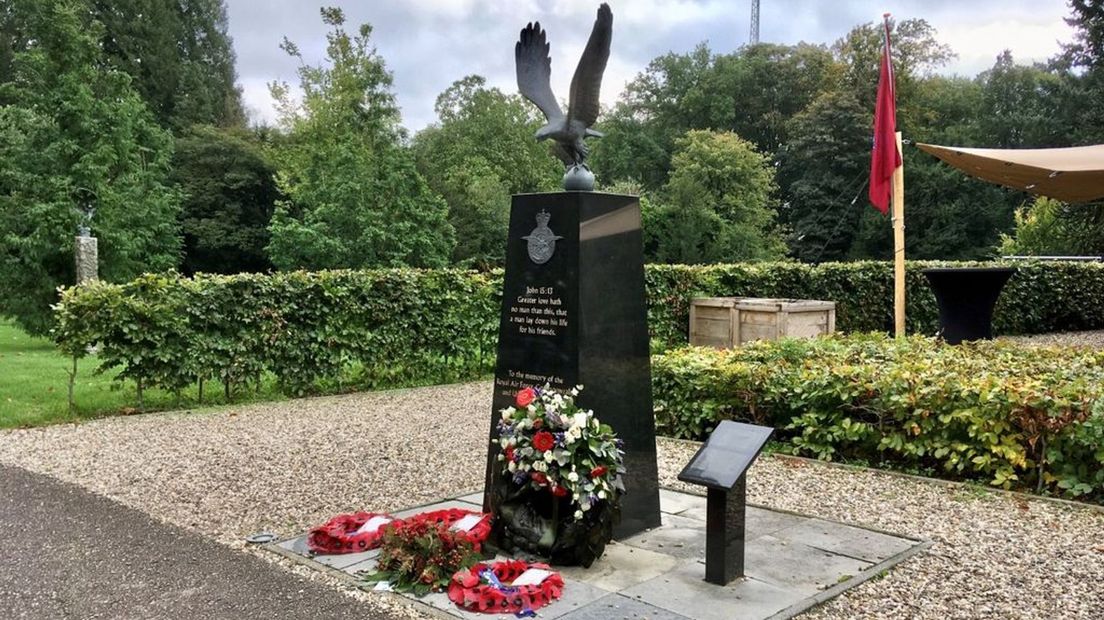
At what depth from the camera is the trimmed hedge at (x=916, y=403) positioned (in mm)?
5590

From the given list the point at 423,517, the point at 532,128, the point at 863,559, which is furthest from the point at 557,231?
the point at 532,128

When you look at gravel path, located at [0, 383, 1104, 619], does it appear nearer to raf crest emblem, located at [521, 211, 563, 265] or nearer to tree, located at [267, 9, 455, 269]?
raf crest emblem, located at [521, 211, 563, 265]

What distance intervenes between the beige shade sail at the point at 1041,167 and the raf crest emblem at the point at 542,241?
721 centimetres

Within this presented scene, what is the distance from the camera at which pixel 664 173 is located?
140 ft

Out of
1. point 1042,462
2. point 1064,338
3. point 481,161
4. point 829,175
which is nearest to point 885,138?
point 1042,462

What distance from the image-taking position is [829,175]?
38500 millimetres

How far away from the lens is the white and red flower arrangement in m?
4.01

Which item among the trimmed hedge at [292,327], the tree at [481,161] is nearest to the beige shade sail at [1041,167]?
the trimmed hedge at [292,327]

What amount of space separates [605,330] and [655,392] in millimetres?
Result: 3405

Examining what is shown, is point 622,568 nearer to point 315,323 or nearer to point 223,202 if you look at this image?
point 315,323

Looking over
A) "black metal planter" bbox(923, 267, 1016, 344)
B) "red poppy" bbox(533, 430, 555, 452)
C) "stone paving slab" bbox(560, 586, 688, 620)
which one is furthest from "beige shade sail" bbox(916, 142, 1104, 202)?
"stone paving slab" bbox(560, 586, 688, 620)

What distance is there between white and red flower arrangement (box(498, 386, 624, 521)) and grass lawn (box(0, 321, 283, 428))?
6.44 metres

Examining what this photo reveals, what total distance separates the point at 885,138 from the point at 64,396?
10743mm

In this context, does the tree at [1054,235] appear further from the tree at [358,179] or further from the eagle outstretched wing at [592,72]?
the eagle outstretched wing at [592,72]
